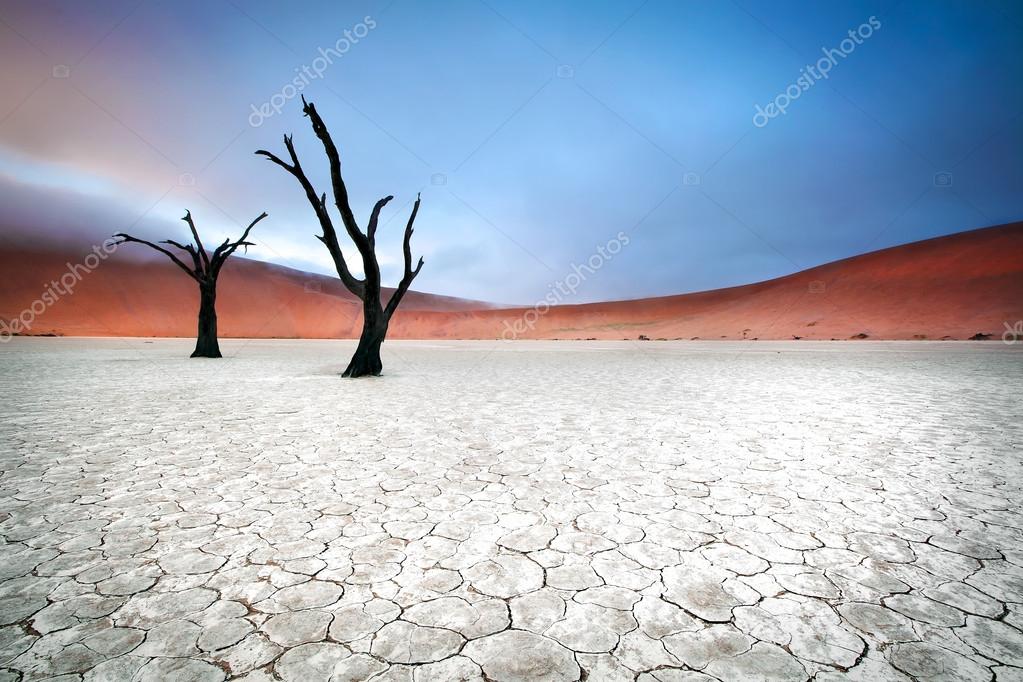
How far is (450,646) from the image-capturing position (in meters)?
1.72

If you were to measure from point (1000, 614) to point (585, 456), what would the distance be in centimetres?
281

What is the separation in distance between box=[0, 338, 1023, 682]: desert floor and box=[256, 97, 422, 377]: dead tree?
5703mm

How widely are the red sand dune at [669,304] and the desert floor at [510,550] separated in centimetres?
4115

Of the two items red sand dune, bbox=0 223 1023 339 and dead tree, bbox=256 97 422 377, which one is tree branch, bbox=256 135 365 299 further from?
red sand dune, bbox=0 223 1023 339

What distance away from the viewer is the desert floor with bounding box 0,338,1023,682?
5.51ft

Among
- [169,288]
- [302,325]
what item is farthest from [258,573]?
Result: [169,288]

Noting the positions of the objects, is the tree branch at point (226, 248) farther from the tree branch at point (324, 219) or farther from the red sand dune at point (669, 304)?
the red sand dune at point (669, 304)

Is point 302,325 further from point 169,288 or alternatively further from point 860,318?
point 860,318

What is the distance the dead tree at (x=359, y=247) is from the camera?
9.56 m

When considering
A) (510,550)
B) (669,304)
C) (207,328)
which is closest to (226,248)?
(207,328)

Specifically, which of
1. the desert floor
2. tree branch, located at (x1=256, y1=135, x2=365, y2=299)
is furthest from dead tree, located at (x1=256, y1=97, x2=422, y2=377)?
the desert floor

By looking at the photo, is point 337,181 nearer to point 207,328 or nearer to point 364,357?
point 364,357

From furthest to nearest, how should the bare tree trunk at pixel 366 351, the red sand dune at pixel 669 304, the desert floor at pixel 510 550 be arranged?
the red sand dune at pixel 669 304
the bare tree trunk at pixel 366 351
the desert floor at pixel 510 550

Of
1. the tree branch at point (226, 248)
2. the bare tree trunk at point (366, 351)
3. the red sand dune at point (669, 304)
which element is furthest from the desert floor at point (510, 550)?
the red sand dune at point (669, 304)
